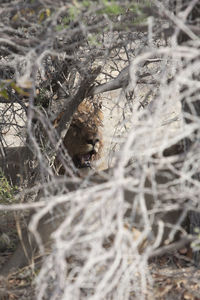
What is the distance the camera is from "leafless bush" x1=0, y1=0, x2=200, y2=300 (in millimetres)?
2477

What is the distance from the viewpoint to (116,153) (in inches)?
158

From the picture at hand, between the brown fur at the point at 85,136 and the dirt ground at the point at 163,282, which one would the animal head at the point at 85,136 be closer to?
the brown fur at the point at 85,136

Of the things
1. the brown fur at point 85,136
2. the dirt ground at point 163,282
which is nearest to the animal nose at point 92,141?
the brown fur at point 85,136

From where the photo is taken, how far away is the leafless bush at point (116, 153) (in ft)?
8.13

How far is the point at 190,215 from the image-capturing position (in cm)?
423

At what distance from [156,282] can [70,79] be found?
3629mm

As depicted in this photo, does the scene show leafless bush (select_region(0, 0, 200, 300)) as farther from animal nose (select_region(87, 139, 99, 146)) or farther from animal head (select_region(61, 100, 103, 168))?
animal nose (select_region(87, 139, 99, 146))

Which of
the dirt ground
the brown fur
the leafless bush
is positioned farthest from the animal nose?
the dirt ground

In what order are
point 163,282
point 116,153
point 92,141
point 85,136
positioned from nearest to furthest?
point 163,282 → point 116,153 → point 85,136 → point 92,141

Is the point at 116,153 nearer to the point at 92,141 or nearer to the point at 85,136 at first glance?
the point at 85,136

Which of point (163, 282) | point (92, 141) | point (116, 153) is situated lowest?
point (163, 282)

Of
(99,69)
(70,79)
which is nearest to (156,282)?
(99,69)

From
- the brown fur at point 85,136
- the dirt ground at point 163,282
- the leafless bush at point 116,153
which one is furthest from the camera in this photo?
the brown fur at point 85,136

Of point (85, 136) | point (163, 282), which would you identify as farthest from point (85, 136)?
point (163, 282)
